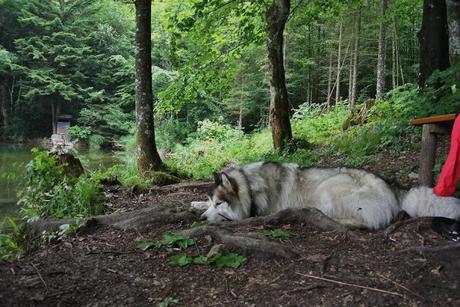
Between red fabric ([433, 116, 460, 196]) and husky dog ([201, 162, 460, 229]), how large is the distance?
378mm

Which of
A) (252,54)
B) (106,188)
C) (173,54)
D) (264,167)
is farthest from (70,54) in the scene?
(264,167)

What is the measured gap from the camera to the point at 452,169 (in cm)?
333

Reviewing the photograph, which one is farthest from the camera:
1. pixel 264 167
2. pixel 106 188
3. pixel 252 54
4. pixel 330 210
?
pixel 252 54

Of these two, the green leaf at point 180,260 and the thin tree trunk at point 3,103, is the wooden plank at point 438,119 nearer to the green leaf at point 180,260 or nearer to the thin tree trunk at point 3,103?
the green leaf at point 180,260

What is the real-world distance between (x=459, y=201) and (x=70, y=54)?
1374 inches

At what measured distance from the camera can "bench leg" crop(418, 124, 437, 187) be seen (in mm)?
4293

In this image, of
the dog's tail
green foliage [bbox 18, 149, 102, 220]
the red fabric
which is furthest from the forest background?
the red fabric

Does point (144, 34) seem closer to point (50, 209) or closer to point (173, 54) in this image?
point (173, 54)

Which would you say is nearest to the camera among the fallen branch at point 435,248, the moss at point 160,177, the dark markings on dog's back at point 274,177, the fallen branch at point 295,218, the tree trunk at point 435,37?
the fallen branch at point 435,248

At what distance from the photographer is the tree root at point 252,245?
329cm

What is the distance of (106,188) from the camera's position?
7.59 meters

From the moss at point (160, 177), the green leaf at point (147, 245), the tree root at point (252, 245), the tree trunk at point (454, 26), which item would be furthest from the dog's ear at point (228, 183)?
the tree trunk at point (454, 26)

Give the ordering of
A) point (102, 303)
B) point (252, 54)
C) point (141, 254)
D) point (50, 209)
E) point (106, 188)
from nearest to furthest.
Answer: point (102, 303), point (141, 254), point (50, 209), point (106, 188), point (252, 54)

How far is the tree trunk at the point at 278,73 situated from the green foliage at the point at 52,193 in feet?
18.1
